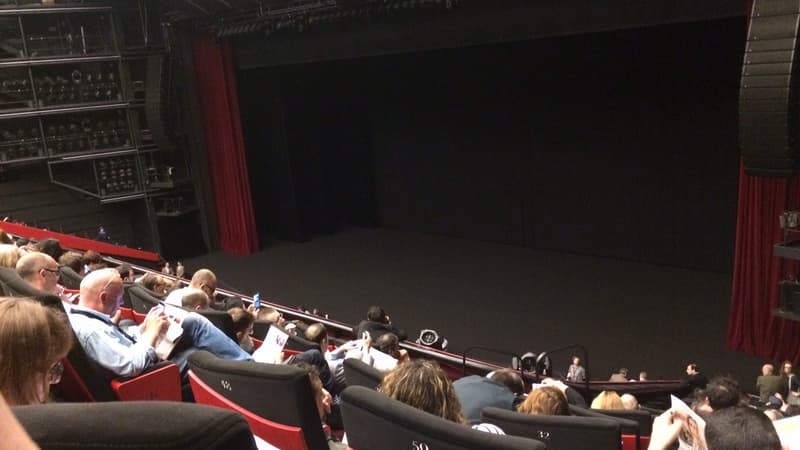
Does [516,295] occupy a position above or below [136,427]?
below

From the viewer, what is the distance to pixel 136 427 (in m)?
0.69

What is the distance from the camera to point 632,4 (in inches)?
289

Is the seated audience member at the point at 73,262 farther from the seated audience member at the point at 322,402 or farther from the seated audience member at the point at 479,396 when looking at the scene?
the seated audience member at the point at 479,396

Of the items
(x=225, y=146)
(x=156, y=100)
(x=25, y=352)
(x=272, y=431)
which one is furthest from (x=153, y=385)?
(x=225, y=146)

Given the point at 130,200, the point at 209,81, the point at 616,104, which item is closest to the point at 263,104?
the point at 209,81

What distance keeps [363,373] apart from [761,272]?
642cm

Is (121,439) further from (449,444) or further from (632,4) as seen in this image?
(632,4)

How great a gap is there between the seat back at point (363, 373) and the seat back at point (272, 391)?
327 millimetres

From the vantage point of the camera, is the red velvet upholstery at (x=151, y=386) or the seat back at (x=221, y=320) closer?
the red velvet upholstery at (x=151, y=386)

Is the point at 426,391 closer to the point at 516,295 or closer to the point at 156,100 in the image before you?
the point at 516,295

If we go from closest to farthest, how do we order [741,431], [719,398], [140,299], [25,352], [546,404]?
[25,352] < [741,431] < [546,404] < [719,398] < [140,299]

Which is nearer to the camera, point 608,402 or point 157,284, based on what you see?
point 608,402

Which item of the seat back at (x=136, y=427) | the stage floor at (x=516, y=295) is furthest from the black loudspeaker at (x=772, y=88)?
the seat back at (x=136, y=427)

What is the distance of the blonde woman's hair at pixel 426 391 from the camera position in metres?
1.94
